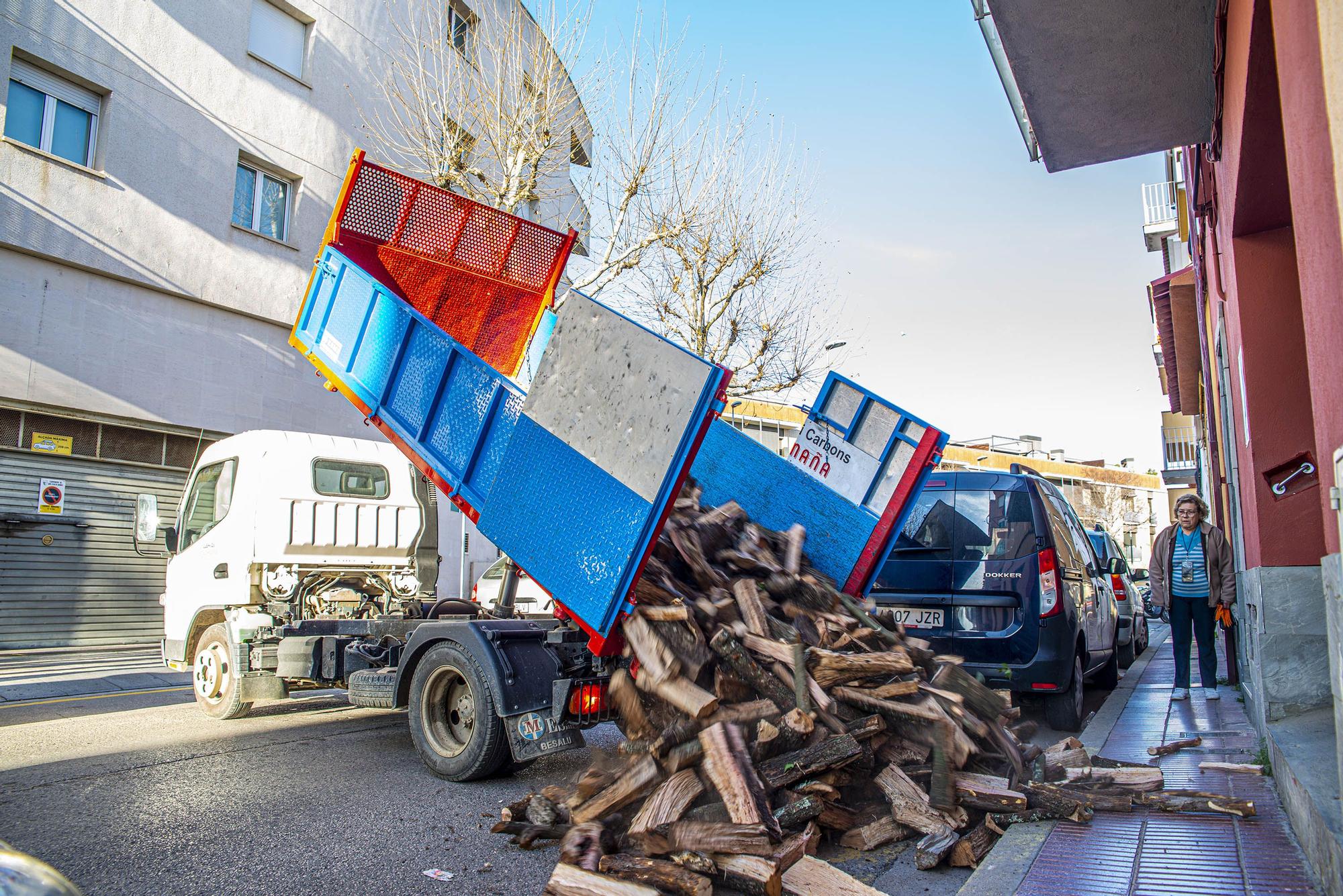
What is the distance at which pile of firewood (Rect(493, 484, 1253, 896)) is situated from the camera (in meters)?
3.48

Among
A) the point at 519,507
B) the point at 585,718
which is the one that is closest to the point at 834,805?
the point at 585,718

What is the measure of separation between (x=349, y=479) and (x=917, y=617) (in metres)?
4.94

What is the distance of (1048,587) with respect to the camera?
6.08 m

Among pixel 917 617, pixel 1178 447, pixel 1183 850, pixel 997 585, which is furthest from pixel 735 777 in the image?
pixel 1178 447

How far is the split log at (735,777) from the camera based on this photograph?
3.56 m

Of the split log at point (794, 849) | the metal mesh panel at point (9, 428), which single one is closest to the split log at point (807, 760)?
the split log at point (794, 849)

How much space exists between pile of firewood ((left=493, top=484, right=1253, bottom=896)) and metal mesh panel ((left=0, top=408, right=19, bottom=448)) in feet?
38.8

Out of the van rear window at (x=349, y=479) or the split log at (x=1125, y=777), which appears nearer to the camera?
the split log at (x=1125, y=777)

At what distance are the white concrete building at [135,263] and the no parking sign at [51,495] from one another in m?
0.07

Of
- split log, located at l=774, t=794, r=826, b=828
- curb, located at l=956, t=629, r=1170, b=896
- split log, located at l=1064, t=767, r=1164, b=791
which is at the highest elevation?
split log, located at l=1064, t=767, r=1164, b=791

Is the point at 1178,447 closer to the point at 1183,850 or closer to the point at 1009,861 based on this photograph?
the point at 1183,850

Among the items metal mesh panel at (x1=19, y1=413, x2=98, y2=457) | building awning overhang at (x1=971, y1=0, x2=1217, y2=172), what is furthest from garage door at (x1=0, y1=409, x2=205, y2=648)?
building awning overhang at (x1=971, y1=0, x2=1217, y2=172)

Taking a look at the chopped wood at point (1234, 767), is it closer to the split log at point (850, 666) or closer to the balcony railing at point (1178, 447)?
the split log at point (850, 666)

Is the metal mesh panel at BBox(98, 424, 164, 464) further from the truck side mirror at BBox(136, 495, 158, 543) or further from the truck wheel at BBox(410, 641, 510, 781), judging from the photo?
the truck wheel at BBox(410, 641, 510, 781)
